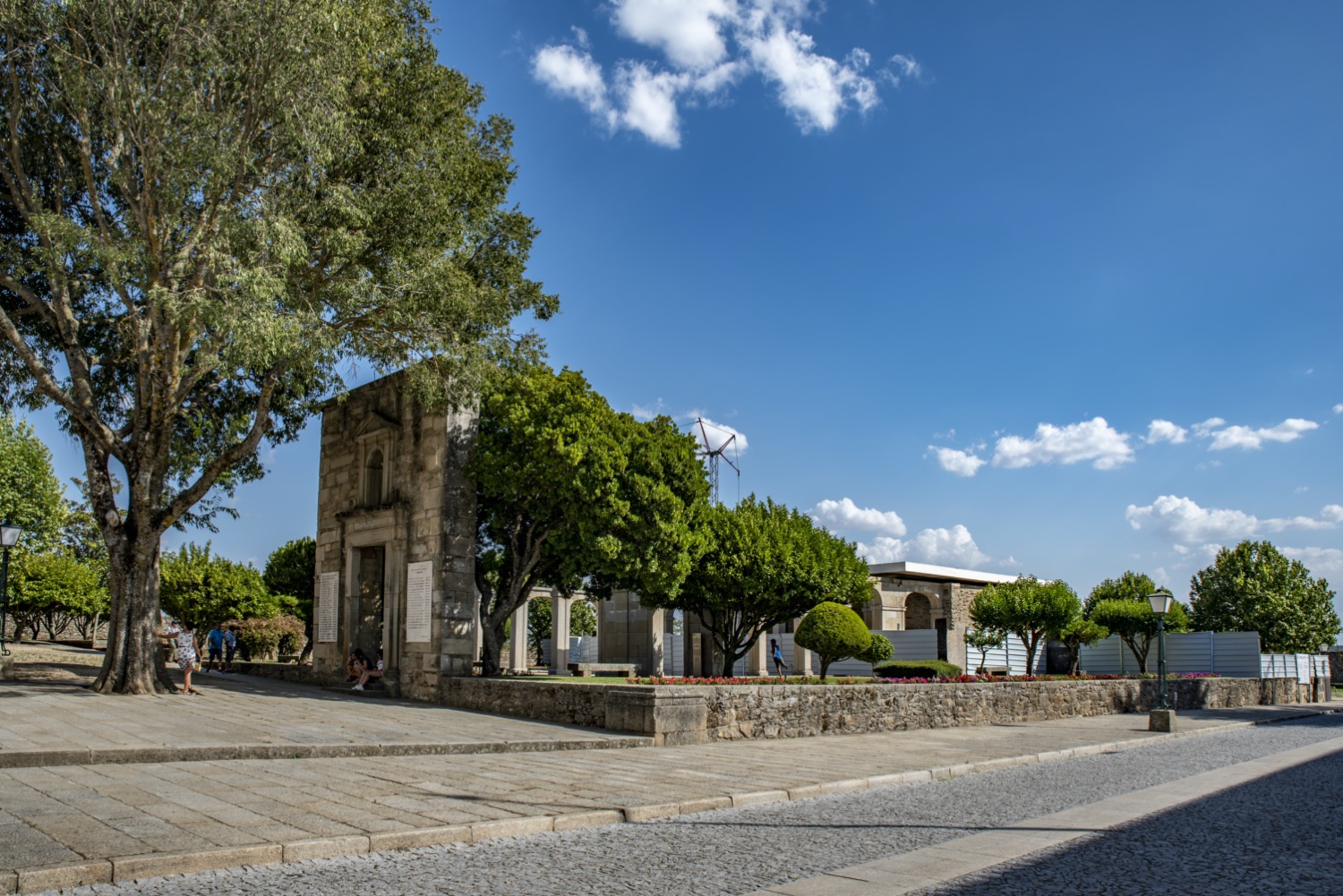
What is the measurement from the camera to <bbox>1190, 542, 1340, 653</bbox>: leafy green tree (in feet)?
160

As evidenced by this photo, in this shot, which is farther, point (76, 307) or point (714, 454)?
point (714, 454)

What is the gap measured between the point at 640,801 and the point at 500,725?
614cm

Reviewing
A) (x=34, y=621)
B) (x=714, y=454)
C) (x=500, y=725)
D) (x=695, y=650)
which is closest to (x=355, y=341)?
(x=500, y=725)

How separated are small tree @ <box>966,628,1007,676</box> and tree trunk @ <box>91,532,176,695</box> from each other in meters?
27.2

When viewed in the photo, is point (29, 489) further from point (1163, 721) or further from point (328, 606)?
point (1163, 721)

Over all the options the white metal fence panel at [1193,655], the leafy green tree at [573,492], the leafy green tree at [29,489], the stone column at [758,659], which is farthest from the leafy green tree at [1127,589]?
the leafy green tree at [29,489]

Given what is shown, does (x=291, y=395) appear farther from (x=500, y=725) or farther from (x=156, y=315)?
(x=500, y=725)

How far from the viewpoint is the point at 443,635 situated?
57.0 ft

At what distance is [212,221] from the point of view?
1551 cm

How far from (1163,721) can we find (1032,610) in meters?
14.1

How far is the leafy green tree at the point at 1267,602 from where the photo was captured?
1925 inches

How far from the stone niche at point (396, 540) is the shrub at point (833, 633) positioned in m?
8.16

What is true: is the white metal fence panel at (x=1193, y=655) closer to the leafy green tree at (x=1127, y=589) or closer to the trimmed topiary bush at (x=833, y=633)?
the leafy green tree at (x=1127, y=589)

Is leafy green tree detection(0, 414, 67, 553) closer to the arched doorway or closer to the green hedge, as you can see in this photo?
the green hedge
